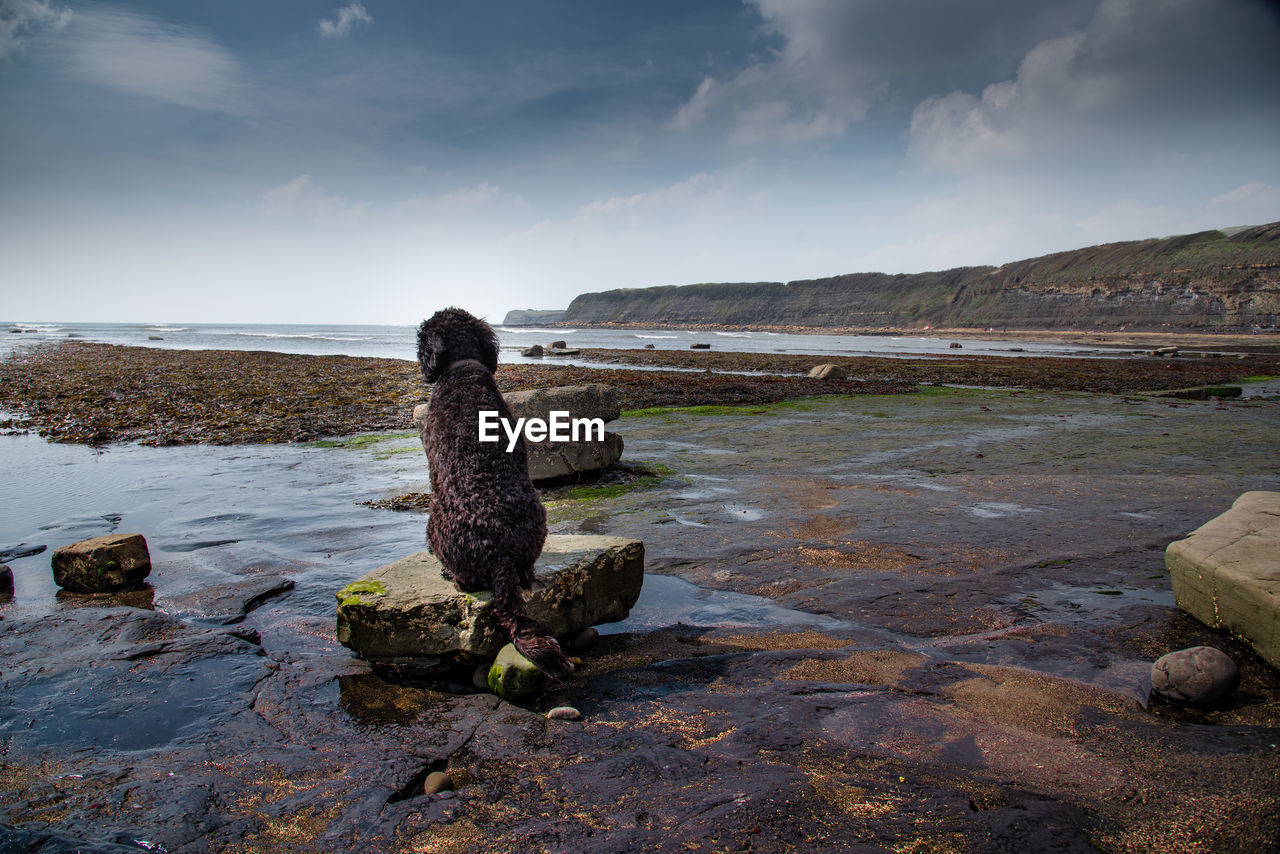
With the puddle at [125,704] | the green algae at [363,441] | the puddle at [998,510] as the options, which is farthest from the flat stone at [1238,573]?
the green algae at [363,441]

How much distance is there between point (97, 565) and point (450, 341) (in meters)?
3.65

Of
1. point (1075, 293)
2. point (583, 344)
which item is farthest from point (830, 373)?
point (1075, 293)

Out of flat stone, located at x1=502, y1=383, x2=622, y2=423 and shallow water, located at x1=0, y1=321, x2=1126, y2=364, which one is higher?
shallow water, located at x1=0, y1=321, x2=1126, y2=364

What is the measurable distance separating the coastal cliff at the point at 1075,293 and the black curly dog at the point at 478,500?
9003 cm

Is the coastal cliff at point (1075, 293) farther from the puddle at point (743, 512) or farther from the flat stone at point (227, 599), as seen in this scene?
the flat stone at point (227, 599)

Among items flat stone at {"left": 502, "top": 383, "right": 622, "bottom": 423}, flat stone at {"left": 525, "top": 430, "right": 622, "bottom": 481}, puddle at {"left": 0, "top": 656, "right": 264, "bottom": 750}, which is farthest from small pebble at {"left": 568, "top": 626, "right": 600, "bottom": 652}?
flat stone at {"left": 502, "top": 383, "right": 622, "bottom": 423}

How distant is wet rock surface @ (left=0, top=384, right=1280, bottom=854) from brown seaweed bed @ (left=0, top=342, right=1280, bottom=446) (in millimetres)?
8955

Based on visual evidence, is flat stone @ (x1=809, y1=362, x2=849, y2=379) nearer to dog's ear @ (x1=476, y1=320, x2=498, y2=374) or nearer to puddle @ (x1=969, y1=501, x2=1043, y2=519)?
puddle @ (x1=969, y1=501, x2=1043, y2=519)

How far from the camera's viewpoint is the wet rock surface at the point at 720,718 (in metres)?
2.41

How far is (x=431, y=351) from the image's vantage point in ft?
14.7

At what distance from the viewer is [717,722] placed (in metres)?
3.27

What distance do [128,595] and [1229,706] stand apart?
7573 millimetres

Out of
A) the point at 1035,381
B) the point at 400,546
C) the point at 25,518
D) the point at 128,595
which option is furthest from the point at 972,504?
the point at 1035,381

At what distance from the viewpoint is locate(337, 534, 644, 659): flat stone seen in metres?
3.87
